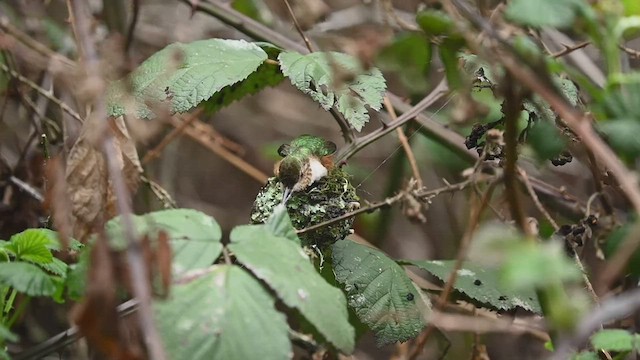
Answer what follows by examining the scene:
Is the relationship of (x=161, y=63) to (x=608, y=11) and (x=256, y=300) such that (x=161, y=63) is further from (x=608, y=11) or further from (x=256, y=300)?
(x=608, y=11)

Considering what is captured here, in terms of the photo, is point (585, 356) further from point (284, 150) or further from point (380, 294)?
point (284, 150)

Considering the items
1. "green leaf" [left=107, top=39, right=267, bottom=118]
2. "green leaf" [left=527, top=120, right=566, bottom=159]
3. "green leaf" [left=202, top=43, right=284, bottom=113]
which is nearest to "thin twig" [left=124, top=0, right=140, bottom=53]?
"green leaf" [left=202, top=43, right=284, bottom=113]

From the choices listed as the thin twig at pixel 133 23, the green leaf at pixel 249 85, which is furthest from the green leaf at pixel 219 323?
the thin twig at pixel 133 23

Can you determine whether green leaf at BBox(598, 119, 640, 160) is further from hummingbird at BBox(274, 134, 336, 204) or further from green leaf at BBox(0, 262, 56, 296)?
green leaf at BBox(0, 262, 56, 296)

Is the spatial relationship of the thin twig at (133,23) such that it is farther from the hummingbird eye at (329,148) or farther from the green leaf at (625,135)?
the green leaf at (625,135)

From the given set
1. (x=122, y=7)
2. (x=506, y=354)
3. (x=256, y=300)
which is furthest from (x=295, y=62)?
(x=506, y=354)
